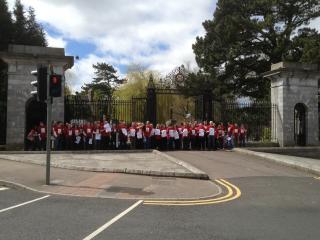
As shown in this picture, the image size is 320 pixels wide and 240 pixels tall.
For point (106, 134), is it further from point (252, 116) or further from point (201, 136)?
point (252, 116)

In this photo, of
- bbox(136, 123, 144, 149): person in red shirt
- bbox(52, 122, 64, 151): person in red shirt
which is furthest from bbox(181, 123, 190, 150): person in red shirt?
bbox(52, 122, 64, 151): person in red shirt

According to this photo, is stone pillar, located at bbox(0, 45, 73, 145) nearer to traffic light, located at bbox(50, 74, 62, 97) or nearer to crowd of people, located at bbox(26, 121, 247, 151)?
crowd of people, located at bbox(26, 121, 247, 151)

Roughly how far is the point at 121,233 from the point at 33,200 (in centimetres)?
420

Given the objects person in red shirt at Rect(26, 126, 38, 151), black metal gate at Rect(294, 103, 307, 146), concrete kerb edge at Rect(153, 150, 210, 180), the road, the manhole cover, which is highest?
black metal gate at Rect(294, 103, 307, 146)

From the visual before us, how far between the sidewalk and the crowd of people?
7062 mm

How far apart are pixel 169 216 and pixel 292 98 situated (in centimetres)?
1932

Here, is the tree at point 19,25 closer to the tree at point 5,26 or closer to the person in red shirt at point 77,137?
the tree at point 5,26

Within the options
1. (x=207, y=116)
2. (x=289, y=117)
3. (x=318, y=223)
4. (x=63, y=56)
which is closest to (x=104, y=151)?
(x=63, y=56)

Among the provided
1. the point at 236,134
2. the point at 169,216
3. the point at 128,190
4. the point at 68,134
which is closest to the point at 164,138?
the point at 236,134

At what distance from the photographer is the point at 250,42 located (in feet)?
153

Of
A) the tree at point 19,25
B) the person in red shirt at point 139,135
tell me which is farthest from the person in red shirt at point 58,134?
the tree at point 19,25

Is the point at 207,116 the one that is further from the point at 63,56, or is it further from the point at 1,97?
the point at 1,97

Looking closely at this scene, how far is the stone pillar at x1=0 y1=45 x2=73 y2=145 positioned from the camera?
2420 cm

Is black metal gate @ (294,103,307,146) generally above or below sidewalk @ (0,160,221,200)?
above
